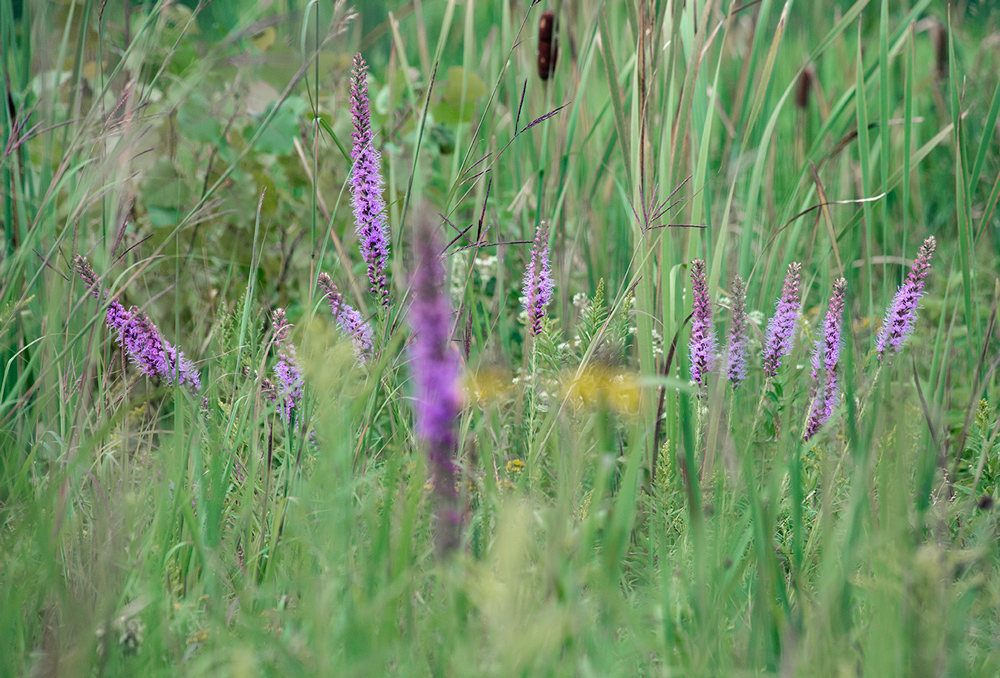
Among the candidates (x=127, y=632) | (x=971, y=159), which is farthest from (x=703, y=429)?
(x=971, y=159)

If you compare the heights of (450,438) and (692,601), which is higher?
(450,438)

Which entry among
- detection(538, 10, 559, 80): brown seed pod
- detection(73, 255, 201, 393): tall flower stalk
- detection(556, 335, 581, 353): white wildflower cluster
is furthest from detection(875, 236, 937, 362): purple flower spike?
detection(73, 255, 201, 393): tall flower stalk

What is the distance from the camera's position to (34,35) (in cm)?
185

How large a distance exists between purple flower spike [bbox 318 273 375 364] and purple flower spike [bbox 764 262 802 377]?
0.65m

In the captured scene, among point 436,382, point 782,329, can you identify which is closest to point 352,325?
point 436,382

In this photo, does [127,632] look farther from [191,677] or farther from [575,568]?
[575,568]

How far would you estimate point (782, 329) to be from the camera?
4.40 feet

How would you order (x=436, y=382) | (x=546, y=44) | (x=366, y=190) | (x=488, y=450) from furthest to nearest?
(x=546, y=44) → (x=366, y=190) → (x=488, y=450) → (x=436, y=382)

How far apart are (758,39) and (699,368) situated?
2.72 ft

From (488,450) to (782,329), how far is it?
62 cm

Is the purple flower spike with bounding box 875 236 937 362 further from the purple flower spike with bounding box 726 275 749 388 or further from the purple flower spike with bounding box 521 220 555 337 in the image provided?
the purple flower spike with bounding box 521 220 555 337

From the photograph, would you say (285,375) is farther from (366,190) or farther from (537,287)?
(537,287)

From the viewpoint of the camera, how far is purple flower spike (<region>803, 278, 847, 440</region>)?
134cm

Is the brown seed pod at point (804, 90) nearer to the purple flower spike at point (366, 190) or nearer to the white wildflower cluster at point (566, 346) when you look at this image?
the white wildflower cluster at point (566, 346)
